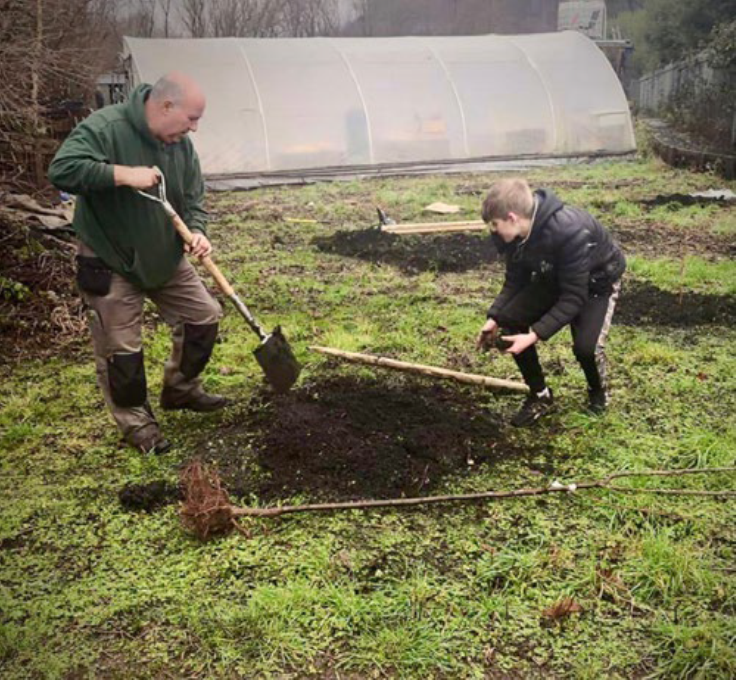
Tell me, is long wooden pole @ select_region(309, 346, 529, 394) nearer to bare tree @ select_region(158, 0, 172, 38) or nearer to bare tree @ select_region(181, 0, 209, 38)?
bare tree @ select_region(158, 0, 172, 38)

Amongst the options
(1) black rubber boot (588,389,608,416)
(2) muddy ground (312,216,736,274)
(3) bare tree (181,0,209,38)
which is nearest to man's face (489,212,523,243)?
(1) black rubber boot (588,389,608,416)

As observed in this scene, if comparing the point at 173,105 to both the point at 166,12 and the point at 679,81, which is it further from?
the point at 166,12

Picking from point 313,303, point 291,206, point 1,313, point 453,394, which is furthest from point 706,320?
point 291,206

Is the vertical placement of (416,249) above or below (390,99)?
below

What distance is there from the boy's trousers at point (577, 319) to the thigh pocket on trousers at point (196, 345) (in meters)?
1.68

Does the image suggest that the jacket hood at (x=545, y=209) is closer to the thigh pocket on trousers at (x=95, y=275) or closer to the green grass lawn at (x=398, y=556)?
the green grass lawn at (x=398, y=556)

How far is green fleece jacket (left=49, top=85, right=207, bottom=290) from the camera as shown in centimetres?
339

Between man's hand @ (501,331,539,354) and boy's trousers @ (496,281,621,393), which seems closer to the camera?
man's hand @ (501,331,539,354)

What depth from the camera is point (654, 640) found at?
2.65m

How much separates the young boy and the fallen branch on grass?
2.47ft

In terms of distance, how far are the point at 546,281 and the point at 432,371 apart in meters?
1.15

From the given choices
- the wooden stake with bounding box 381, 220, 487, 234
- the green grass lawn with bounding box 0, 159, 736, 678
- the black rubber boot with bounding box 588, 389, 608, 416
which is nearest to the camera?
the green grass lawn with bounding box 0, 159, 736, 678

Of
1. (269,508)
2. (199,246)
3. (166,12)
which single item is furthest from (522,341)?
(166,12)

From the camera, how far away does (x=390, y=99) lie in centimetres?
1564
